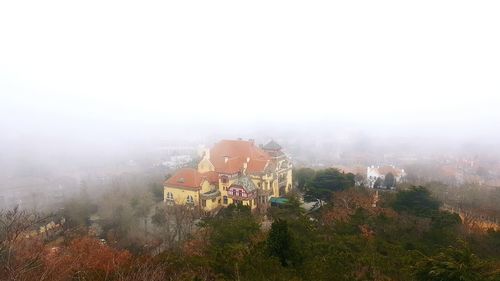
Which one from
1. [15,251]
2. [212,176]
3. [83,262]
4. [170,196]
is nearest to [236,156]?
[212,176]

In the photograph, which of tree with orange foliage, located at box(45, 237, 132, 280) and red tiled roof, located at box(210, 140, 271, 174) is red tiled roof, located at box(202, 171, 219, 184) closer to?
red tiled roof, located at box(210, 140, 271, 174)

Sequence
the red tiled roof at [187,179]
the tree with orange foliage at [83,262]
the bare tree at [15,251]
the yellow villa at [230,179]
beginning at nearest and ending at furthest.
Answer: the bare tree at [15,251]
the tree with orange foliage at [83,262]
the yellow villa at [230,179]
the red tiled roof at [187,179]

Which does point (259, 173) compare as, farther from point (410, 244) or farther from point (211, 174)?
point (410, 244)

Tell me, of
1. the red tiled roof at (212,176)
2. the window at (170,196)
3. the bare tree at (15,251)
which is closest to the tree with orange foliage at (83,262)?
the bare tree at (15,251)

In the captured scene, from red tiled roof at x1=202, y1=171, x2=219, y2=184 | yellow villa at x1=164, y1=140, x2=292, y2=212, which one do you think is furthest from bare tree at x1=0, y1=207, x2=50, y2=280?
red tiled roof at x1=202, y1=171, x2=219, y2=184

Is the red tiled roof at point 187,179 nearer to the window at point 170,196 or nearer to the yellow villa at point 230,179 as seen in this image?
the yellow villa at point 230,179

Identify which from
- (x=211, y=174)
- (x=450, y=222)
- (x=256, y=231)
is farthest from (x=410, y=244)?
(x=211, y=174)

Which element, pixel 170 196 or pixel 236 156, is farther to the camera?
pixel 236 156

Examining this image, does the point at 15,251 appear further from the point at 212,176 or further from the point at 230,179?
the point at 212,176
